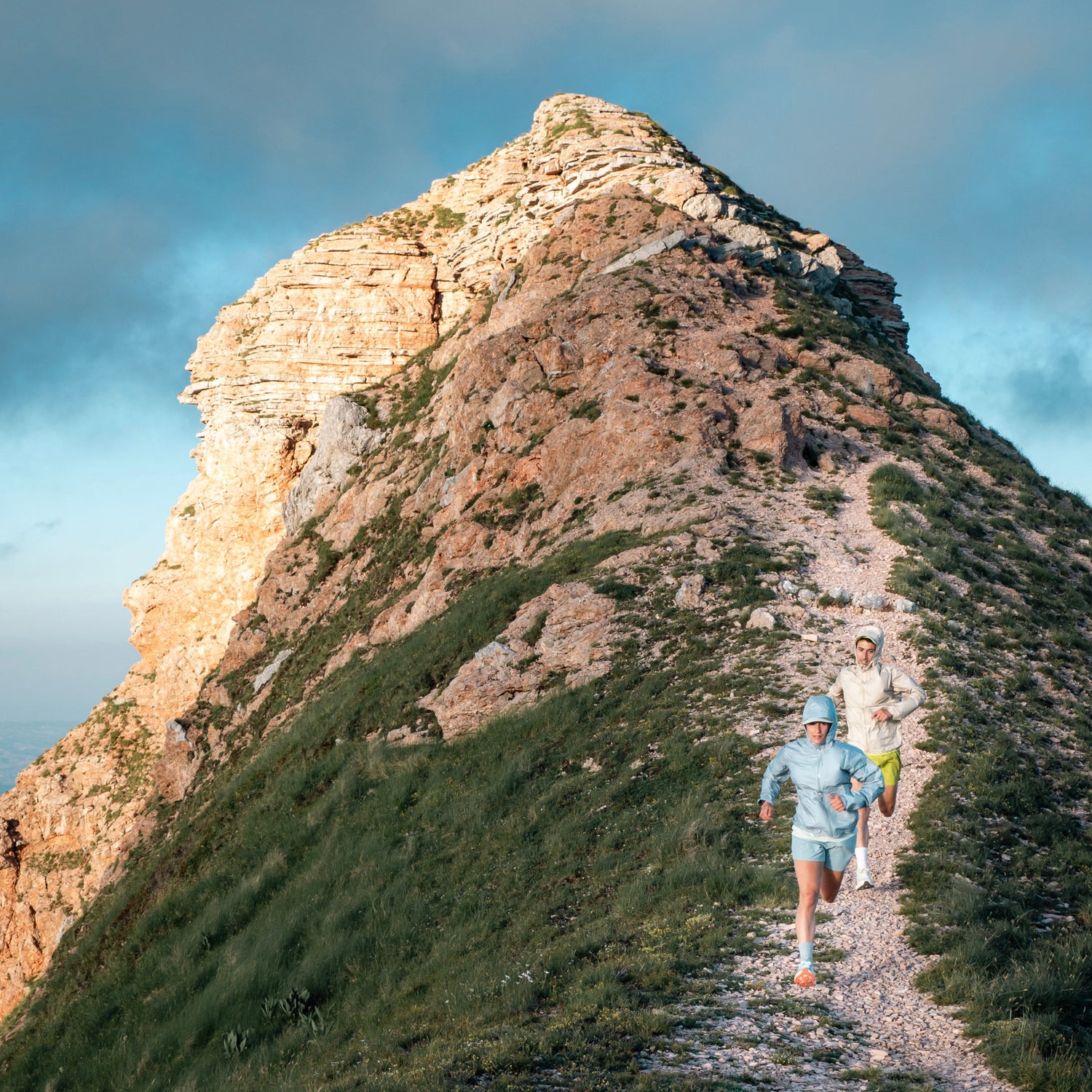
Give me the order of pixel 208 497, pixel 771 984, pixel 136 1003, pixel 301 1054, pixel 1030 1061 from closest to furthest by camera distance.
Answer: pixel 1030 1061 → pixel 771 984 → pixel 301 1054 → pixel 136 1003 → pixel 208 497

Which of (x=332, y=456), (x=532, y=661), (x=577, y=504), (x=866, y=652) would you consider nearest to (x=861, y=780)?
(x=866, y=652)

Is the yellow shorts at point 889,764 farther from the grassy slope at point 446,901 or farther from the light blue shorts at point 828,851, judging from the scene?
the light blue shorts at point 828,851

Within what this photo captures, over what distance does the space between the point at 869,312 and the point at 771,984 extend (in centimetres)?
4375

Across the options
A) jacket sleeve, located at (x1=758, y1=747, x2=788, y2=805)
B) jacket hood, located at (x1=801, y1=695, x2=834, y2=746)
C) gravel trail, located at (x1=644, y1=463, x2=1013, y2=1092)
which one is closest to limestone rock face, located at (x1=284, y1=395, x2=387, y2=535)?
gravel trail, located at (x1=644, y1=463, x2=1013, y2=1092)

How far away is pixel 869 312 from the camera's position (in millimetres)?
47094

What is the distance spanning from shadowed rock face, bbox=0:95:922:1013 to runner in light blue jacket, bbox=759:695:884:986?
A: 30.2 ft

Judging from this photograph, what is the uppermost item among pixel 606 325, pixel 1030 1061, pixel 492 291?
pixel 492 291

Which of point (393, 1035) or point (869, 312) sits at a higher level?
point (869, 312)

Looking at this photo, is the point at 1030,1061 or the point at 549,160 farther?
the point at 549,160

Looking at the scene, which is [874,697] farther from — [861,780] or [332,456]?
[332,456]

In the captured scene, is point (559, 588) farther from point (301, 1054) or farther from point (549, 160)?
point (549, 160)

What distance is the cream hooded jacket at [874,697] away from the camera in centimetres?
1035

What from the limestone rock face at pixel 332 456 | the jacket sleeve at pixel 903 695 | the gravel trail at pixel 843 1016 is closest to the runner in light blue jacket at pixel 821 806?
the gravel trail at pixel 843 1016

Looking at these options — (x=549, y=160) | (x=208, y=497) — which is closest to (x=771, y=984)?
(x=549, y=160)
